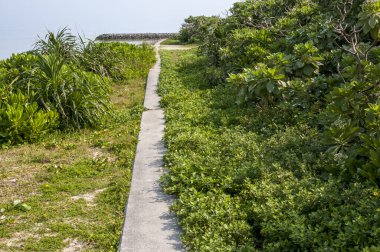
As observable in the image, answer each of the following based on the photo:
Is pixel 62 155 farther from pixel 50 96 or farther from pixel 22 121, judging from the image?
pixel 50 96

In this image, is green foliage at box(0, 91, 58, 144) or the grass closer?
the grass

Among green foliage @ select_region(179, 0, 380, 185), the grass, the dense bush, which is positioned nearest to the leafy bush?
the dense bush

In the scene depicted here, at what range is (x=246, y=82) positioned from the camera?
6.46 meters

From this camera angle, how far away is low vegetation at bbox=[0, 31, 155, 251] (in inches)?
154

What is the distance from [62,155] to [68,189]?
1168 millimetres

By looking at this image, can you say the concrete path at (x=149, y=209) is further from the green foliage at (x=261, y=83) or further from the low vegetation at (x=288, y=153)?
the green foliage at (x=261, y=83)

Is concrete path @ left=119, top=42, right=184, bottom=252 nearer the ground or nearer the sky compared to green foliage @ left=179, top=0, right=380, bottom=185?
nearer the ground

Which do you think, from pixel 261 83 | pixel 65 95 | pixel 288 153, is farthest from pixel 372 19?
pixel 65 95

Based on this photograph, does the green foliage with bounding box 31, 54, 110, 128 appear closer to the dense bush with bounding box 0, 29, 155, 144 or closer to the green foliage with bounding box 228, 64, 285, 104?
the dense bush with bounding box 0, 29, 155, 144

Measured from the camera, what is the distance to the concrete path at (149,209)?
3537 millimetres

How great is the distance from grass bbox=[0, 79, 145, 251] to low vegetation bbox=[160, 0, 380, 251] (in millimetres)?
623

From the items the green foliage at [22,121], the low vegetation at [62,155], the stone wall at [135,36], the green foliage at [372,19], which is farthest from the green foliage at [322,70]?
the stone wall at [135,36]

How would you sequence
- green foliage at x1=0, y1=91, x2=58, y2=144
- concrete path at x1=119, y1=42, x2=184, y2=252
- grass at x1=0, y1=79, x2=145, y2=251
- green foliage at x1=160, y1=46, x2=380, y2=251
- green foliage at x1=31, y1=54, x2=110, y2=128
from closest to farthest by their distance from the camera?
green foliage at x1=160, y1=46, x2=380, y2=251, concrete path at x1=119, y1=42, x2=184, y2=252, grass at x1=0, y1=79, x2=145, y2=251, green foliage at x1=0, y1=91, x2=58, y2=144, green foliage at x1=31, y1=54, x2=110, y2=128

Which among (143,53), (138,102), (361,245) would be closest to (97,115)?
(138,102)
